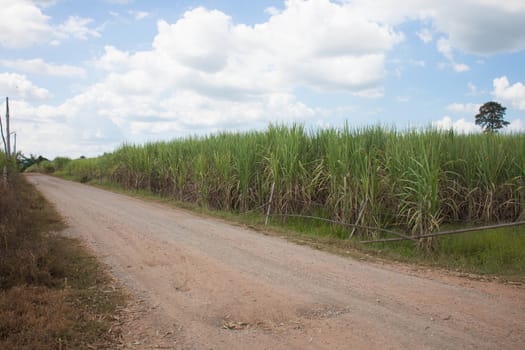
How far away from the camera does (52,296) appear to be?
4758 mm

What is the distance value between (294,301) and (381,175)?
16.8 feet

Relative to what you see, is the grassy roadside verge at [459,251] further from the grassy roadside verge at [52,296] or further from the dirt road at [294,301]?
the grassy roadside verge at [52,296]

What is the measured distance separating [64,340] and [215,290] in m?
2.01

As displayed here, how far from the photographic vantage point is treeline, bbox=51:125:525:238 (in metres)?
8.51

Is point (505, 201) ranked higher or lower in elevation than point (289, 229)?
higher

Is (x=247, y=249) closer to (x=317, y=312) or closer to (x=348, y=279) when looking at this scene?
(x=348, y=279)

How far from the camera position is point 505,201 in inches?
361

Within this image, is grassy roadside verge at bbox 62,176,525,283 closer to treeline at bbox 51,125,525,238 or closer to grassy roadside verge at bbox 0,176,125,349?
treeline at bbox 51,125,525,238

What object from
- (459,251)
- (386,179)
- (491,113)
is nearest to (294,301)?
(459,251)

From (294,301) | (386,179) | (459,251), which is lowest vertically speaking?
(294,301)

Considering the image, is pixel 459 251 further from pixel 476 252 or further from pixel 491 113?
pixel 491 113

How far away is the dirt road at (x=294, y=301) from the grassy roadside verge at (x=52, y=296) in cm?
32

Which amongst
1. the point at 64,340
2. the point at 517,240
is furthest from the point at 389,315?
the point at 517,240

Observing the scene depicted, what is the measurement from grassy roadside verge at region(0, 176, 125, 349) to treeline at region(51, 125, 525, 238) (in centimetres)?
563
